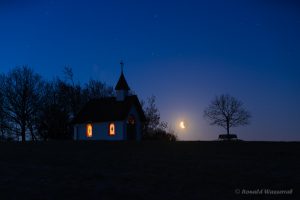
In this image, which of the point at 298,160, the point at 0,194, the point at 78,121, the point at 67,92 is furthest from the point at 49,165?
the point at 67,92

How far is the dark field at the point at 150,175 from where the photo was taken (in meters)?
14.2

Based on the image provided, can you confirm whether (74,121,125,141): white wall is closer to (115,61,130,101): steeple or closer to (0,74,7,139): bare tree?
(115,61,130,101): steeple

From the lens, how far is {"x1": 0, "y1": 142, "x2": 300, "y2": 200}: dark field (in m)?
14.2

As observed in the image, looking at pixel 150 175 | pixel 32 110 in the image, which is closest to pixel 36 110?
pixel 32 110

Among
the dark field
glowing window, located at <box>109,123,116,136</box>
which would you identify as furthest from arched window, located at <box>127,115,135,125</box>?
the dark field

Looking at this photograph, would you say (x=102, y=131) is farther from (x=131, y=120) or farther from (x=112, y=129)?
(x=131, y=120)

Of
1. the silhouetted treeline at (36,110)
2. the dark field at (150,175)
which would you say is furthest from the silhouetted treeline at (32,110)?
the dark field at (150,175)

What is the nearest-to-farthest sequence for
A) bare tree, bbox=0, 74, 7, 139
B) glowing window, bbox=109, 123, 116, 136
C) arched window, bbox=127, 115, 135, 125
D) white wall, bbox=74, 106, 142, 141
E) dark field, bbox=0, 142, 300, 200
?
1. dark field, bbox=0, 142, 300, 200
2. white wall, bbox=74, 106, 142, 141
3. glowing window, bbox=109, 123, 116, 136
4. arched window, bbox=127, 115, 135, 125
5. bare tree, bbox=0, 74, 7, 139

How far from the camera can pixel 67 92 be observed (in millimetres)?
66688

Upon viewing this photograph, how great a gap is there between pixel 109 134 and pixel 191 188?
32.8 m

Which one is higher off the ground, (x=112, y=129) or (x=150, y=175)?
(x=112, y=129)

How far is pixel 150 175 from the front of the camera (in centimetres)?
1742

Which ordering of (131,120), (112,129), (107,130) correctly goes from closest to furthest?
(112,129)
(107,130)
(131,120)

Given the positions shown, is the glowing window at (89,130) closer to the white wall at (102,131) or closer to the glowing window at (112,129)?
the white wall at (102,131)
